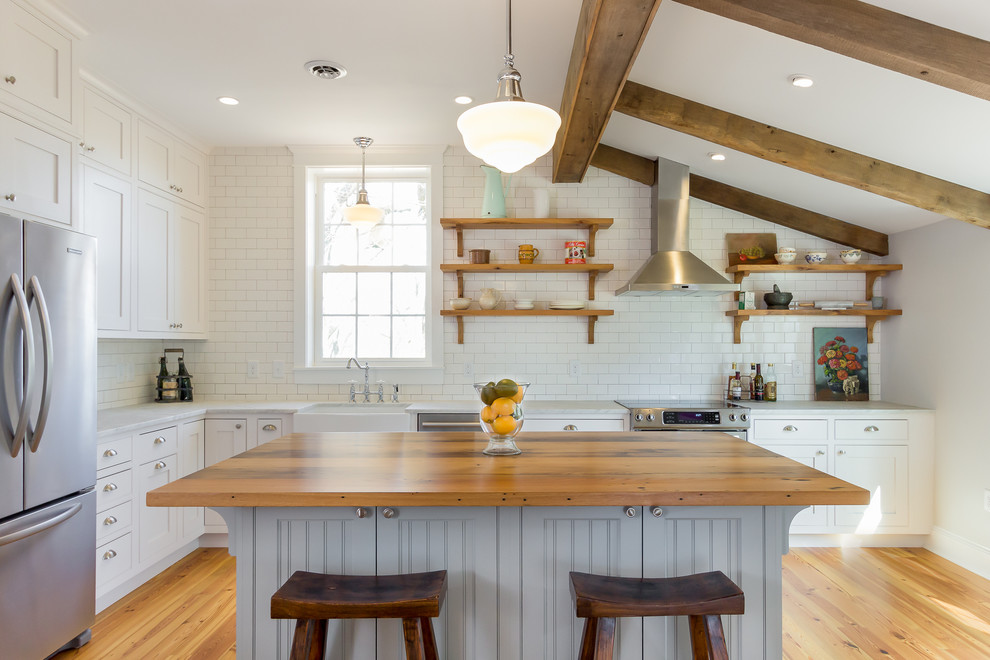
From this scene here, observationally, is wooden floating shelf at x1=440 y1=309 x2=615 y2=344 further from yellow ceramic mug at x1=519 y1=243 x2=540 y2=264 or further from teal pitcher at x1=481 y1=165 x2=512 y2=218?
teal pitcher at x1=481 y1=165 x2=512 y2=218

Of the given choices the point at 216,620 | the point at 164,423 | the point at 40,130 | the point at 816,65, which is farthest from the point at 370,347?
the point at 816,65

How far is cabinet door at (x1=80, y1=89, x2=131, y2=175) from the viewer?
3.34 metres

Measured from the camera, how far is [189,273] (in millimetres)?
4367

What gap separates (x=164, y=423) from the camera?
357 centimetres

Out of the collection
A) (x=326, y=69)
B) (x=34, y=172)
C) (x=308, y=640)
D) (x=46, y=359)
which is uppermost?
(x=326, y=69)

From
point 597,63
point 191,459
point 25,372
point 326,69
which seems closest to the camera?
point 25,372

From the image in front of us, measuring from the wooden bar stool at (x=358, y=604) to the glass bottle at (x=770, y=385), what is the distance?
3.45m

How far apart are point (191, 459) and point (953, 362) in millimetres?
4972

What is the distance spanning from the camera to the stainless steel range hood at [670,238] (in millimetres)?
4195

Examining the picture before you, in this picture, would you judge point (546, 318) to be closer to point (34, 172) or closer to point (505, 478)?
point (505, 478)

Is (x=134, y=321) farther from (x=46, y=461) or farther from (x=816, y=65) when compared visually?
(x=816, y=65)

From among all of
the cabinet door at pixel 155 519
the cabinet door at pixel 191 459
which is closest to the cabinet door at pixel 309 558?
the cabinet door at pixel 155 519

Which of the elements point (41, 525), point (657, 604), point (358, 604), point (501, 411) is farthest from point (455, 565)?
point (41, 525)

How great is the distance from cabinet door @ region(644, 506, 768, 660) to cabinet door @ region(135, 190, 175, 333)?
11.0 ft
